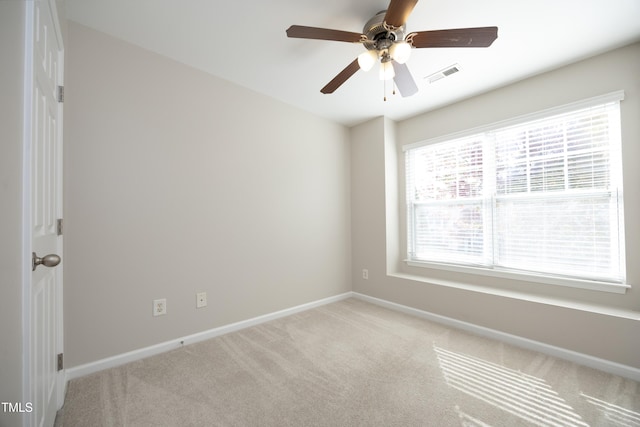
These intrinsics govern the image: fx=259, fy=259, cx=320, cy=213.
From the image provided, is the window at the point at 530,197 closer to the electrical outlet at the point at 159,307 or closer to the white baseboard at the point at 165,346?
the white baseboard at the point at 165,346

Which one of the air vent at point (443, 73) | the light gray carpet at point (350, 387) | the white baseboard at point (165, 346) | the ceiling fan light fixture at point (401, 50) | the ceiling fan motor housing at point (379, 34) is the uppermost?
the air vent at point (443, 73)

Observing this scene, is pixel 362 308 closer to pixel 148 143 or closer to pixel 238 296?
pixel 238 296

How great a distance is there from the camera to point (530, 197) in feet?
8.19

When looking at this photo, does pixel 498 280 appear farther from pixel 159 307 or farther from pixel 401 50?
pixel 159 307

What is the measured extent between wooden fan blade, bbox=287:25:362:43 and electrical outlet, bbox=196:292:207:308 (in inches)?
85.7

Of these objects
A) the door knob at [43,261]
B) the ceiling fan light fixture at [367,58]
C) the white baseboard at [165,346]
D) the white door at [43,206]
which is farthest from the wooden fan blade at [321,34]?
the white baseboard at [165,346]

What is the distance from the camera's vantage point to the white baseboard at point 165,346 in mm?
1820

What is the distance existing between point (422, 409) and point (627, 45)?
310cm

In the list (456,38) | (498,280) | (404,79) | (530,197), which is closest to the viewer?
(456,38)

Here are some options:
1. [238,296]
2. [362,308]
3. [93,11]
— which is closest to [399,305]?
[362,308]

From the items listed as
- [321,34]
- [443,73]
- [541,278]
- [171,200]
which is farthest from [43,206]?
[541,278]

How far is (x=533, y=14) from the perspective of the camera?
1729mm

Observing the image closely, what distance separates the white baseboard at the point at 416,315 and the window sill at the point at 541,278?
541 mm

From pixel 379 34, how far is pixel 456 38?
0.45 m
